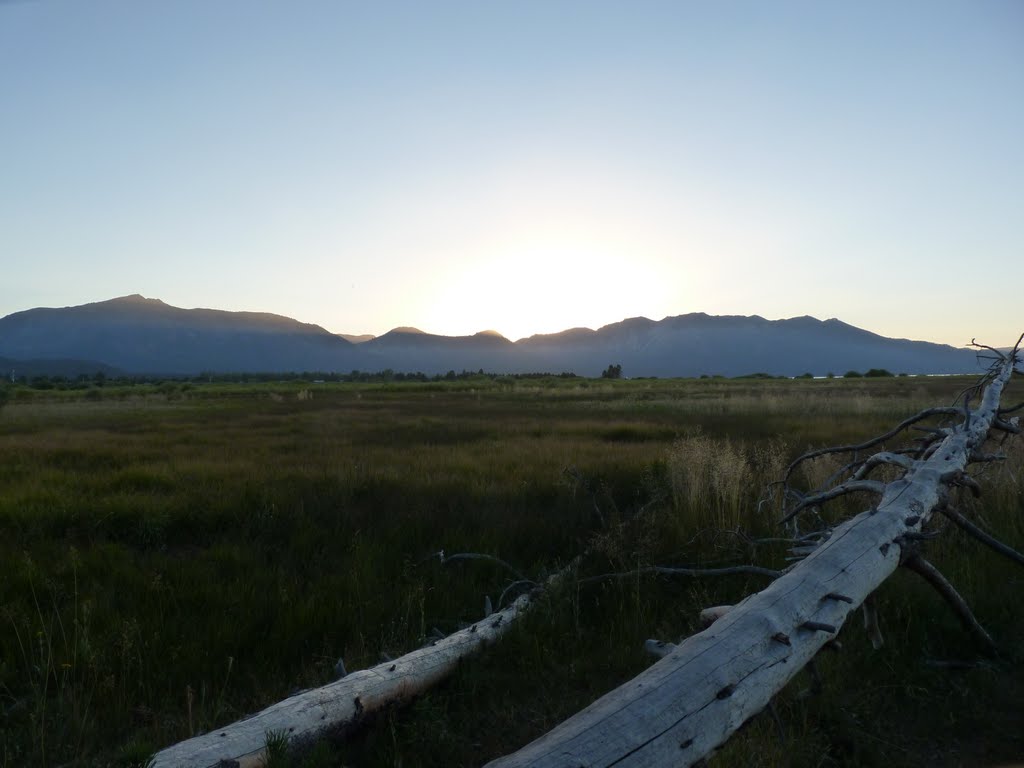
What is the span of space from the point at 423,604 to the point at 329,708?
6.15ft

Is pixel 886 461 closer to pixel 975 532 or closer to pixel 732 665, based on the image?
pixel 975 532

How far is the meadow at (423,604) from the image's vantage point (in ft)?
9.80

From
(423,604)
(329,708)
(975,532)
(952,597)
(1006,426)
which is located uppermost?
(1006,426)

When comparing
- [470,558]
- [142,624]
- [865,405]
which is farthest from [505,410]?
[142,624]

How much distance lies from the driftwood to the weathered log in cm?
127

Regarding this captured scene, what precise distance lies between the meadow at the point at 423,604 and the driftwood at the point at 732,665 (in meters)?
0.58

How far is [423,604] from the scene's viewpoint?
4.60 m

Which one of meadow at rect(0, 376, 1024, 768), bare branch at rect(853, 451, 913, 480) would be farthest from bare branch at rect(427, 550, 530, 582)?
bare branch at rect(853, 451, 913, 480)

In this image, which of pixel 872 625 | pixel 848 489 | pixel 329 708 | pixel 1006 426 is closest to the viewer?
pixel 329 708

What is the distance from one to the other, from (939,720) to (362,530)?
16.8ft

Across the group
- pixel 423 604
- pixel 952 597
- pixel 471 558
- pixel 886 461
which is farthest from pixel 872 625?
pixel 471 558

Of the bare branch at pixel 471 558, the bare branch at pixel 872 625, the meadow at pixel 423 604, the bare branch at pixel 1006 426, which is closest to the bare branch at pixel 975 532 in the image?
the meadow at pixel 423 604

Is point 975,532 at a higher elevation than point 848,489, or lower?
lower

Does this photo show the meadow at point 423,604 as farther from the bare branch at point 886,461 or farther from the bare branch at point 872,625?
the bare branch at point 886,461
